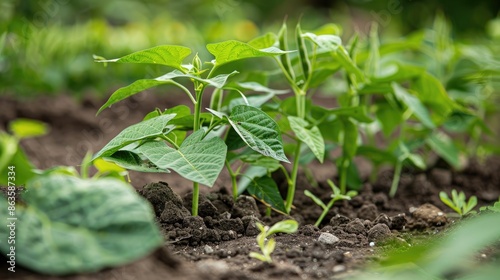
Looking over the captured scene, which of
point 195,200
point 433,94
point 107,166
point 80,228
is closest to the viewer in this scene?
point 80,228

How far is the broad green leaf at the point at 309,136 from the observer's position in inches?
68.9

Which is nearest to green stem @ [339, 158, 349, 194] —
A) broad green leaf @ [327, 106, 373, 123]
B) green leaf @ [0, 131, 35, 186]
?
broad green leaf @ [327, 106, 373, 123]

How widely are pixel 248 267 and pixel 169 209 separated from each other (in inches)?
14.7

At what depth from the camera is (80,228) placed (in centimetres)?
118

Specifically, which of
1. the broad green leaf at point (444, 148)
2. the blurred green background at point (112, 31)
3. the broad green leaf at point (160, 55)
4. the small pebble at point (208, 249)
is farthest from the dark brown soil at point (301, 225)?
the blurred green background at point (112, 31)

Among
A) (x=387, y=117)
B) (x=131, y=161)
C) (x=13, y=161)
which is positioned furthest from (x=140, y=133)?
(x=387, y=117)

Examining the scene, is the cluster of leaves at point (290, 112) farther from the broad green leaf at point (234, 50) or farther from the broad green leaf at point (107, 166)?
the broad green leaf at point (107, 166)

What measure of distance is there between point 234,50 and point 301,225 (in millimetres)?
641

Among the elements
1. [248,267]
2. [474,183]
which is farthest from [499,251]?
[474,183]

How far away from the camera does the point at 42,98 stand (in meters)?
3.79

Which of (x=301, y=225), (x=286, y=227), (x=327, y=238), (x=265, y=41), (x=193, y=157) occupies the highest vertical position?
(x=265, y=41)

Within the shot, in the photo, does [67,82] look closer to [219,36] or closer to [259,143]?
[219,36]

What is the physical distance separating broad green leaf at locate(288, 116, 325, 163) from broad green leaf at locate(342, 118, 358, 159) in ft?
1.16

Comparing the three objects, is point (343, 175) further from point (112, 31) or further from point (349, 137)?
point (112, 31)
